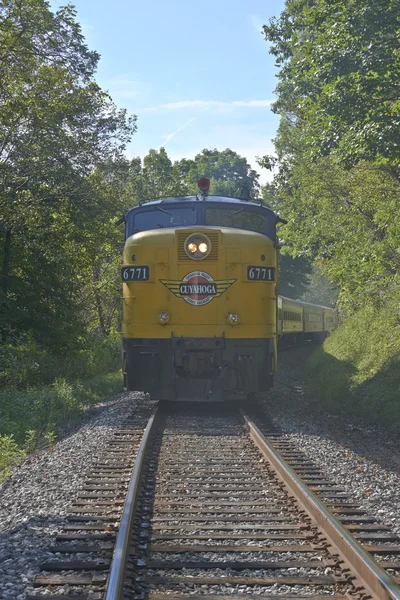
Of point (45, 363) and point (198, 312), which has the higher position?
point (198, 312)

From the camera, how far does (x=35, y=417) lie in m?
12.4

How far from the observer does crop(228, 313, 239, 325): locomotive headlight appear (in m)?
10.8

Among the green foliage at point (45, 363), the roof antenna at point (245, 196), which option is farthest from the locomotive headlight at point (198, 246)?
the green foliage at point (45, 363)

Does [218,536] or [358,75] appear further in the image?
[358,75]

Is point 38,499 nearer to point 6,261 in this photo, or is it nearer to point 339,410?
point 339,410

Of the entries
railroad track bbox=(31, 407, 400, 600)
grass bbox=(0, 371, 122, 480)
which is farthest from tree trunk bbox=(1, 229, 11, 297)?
railroad track bbox=(31, 407, 400, 600)

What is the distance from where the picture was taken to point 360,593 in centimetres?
397

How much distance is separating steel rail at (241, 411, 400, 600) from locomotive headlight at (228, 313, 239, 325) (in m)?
3.84

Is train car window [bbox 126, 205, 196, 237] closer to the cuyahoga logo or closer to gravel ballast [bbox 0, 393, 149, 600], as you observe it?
the cuyahoga logo

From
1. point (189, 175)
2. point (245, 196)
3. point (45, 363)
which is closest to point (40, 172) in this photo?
point (45, 363)

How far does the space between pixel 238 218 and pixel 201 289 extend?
5.51 feet

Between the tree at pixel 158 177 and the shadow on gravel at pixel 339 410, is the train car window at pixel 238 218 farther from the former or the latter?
the tree at pixel 158 177

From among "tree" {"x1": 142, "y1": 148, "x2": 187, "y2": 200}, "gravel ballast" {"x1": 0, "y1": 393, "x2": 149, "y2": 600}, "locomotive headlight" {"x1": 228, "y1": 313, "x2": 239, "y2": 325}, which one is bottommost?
"gravel ballast" {"x1": 0, "y1": 393, "x2": 149, "y2": 600}

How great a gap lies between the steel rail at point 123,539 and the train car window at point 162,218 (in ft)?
16.4
